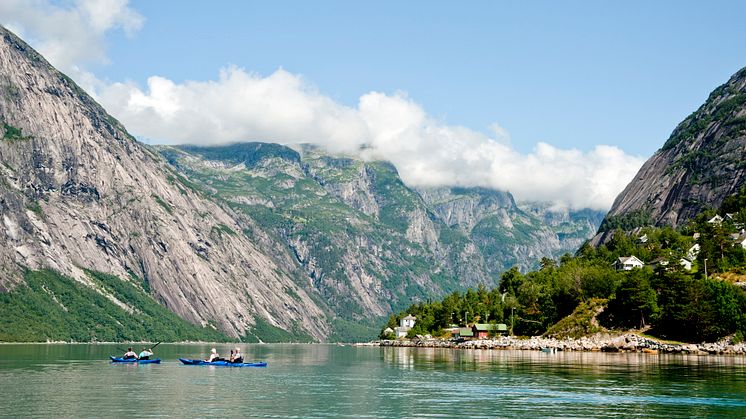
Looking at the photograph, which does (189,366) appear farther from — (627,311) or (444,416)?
(627,311)

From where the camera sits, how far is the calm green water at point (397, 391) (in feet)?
228

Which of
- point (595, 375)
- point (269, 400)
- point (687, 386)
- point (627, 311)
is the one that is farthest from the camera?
point (627, 311)

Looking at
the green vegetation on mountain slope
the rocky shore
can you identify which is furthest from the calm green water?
the green vegetation on mountain slope

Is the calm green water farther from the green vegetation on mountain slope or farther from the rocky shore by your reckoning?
the green vegetation on mountain slope

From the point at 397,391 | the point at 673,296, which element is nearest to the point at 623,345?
the point at 673,296

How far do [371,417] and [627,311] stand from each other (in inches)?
4662

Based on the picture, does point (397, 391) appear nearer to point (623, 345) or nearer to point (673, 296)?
point (623, 345)

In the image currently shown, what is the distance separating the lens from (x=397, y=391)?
8788 cm

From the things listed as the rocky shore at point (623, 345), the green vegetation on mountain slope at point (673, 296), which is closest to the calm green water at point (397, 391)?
the rocky shore at point (623, 345)

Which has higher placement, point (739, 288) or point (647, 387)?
point (739, 288)

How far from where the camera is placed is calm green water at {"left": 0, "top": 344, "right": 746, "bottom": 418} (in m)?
69.5

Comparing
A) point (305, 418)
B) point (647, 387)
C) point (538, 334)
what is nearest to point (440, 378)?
point (647, 387)

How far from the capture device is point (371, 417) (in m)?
66.4

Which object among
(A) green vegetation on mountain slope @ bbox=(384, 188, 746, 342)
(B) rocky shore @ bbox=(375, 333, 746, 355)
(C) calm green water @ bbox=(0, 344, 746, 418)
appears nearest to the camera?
(C) calm green water @ bbox=(0, 344, 746, 418)
